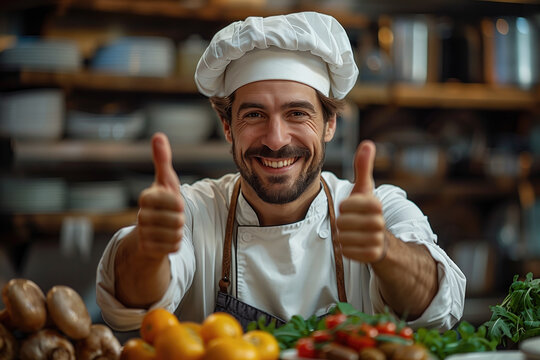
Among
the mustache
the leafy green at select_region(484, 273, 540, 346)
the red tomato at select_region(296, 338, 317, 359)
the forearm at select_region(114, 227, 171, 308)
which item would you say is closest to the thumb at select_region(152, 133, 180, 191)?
the forearm at select_region(114, 227, 171, 308)

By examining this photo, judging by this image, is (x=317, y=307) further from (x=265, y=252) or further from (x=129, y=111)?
(x=129, y=111)

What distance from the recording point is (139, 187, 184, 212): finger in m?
1.19

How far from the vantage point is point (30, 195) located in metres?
3.03

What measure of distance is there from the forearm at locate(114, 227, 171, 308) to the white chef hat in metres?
0.54

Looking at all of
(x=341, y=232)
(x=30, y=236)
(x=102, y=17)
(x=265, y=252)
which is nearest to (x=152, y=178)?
(x=30, y=236)

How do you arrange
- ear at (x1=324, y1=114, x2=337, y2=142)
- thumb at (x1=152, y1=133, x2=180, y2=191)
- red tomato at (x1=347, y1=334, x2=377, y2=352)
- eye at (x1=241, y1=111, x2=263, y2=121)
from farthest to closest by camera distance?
ear at (x1=324, y1=114, x2=337, y2=142) < eye at (x1=241, y1=111, x2=263, y2=121) < thumb at (x1=152, y1=133, x2=180, y2=191) < red tomato at (x1=347, y1=334, x2=377, y2=352)

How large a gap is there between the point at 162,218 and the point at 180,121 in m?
2.04

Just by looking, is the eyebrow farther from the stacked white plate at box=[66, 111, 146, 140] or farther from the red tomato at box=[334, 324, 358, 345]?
the stacked white plate at box=[66, 111, 146, 140]

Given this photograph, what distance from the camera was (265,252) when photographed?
1765mm

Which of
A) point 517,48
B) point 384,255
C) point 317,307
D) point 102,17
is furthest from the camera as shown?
point 517,48

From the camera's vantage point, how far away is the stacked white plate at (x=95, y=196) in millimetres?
3107

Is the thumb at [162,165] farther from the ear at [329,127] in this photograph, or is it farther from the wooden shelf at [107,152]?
the wooden shelf at [107,152]

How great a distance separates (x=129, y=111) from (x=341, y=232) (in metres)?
2.25

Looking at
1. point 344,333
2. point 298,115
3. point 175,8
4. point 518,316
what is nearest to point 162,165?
point 344,333
